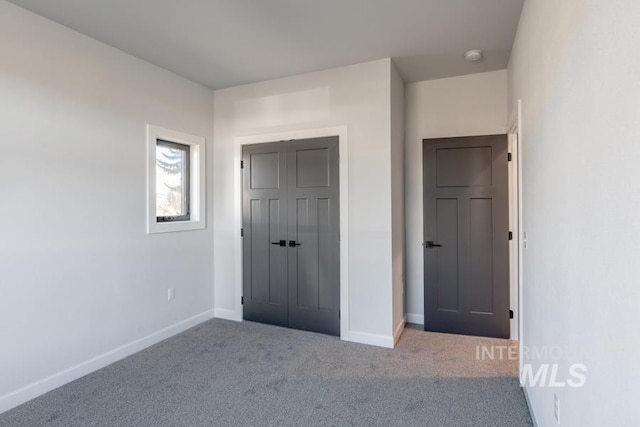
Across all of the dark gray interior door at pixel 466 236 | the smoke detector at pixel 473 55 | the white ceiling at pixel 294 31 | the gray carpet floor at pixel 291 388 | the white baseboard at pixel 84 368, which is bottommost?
the gray carpet floor at pixel 291 388

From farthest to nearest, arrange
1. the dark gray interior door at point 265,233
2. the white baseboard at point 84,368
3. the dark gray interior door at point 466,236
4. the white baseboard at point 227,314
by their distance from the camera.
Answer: the white baseboard at point 227,314 → the dark gray interior door at point 265,233 → the dark gray interior door at point 466,236 → the white baseboard at point 84,368

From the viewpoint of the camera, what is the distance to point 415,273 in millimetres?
3932

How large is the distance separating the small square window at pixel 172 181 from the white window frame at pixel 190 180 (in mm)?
60

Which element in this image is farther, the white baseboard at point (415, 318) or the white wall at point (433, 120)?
the white baseboard at point (415, 318)

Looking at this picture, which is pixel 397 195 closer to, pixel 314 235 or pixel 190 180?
pixel 314 235

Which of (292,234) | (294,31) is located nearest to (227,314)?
(292,234)

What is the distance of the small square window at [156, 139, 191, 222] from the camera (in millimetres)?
3549

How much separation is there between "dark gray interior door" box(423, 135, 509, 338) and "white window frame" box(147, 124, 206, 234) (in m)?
2.57

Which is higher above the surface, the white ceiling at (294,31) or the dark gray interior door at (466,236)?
the white ceiling at (294,31)

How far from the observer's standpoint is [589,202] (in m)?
1.14

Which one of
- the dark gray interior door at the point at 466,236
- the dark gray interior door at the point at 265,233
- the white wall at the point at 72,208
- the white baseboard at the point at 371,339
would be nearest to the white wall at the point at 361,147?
the white baseboard at the point at 371,339

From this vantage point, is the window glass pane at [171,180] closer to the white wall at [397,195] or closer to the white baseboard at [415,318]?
the white wall at [397,195]

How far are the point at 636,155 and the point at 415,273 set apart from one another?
3240 mm

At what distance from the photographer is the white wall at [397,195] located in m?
3.35
